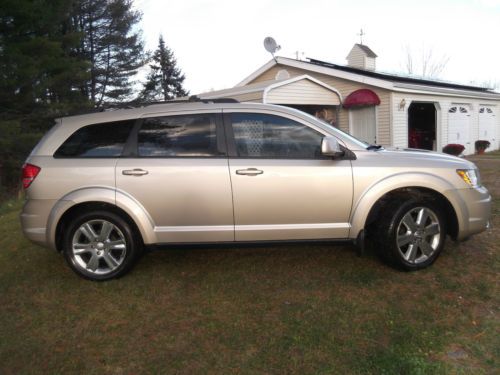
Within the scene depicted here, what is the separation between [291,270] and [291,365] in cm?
153

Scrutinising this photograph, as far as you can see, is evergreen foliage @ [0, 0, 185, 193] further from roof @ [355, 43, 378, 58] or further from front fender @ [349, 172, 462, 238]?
roof @ [355, 43, 378, 58]

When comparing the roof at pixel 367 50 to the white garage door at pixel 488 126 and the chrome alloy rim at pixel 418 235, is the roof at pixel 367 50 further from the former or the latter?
the chrome alloy rim at pixel 418 235

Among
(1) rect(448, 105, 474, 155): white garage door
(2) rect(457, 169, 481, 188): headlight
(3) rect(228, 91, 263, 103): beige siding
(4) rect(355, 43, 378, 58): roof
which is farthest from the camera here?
(4) rect(355, 43, 378, 58): roof

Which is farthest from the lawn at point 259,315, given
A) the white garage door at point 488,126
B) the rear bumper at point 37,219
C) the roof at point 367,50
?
the white garage door at point 488,126

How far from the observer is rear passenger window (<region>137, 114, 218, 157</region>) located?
400cm

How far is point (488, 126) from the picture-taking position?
2011 cm

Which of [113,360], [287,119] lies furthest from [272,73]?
[113,360]

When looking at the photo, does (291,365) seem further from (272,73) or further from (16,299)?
(272,73)

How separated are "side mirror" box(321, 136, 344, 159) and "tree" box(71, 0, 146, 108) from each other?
24.1 m

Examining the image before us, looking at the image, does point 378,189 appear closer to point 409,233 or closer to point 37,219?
point 409,233

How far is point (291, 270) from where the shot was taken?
4.27 m

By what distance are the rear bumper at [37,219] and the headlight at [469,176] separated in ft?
13.2

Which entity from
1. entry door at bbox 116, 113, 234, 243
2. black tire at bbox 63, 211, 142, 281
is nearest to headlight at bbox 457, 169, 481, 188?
entry door at bbox 116, 113, 234, 243

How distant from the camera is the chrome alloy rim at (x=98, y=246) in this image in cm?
402
